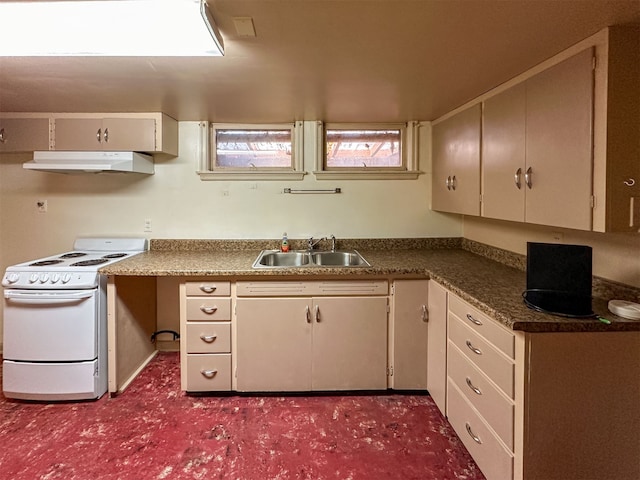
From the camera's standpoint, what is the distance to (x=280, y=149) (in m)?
3.06

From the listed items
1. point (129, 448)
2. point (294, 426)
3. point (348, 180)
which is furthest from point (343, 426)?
Answer: point (348, 180)

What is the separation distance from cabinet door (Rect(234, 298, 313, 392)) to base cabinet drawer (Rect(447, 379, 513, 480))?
0.92 metres

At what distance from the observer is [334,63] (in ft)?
5.62

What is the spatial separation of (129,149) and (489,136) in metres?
2.54

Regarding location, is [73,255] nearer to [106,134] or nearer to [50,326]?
[50,326]

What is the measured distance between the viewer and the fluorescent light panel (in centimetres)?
122

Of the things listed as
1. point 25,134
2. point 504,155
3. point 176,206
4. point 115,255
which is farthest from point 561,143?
point 25,134

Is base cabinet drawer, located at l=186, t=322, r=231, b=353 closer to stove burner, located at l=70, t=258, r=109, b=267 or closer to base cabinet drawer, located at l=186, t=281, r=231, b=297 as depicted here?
base cabinet drawer, located at l=186, t=281, r=231, b=297

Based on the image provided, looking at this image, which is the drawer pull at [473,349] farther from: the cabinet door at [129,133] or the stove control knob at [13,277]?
the stove control knob at [13,277]

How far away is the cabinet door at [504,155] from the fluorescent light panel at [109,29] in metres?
1.50

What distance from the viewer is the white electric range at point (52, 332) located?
223 cm

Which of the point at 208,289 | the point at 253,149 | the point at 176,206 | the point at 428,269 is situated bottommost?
the point at 208,289

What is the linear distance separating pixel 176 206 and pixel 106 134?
732 mm

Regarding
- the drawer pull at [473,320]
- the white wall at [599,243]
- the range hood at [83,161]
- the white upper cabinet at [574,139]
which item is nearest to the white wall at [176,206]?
the range hood at [83,161]
